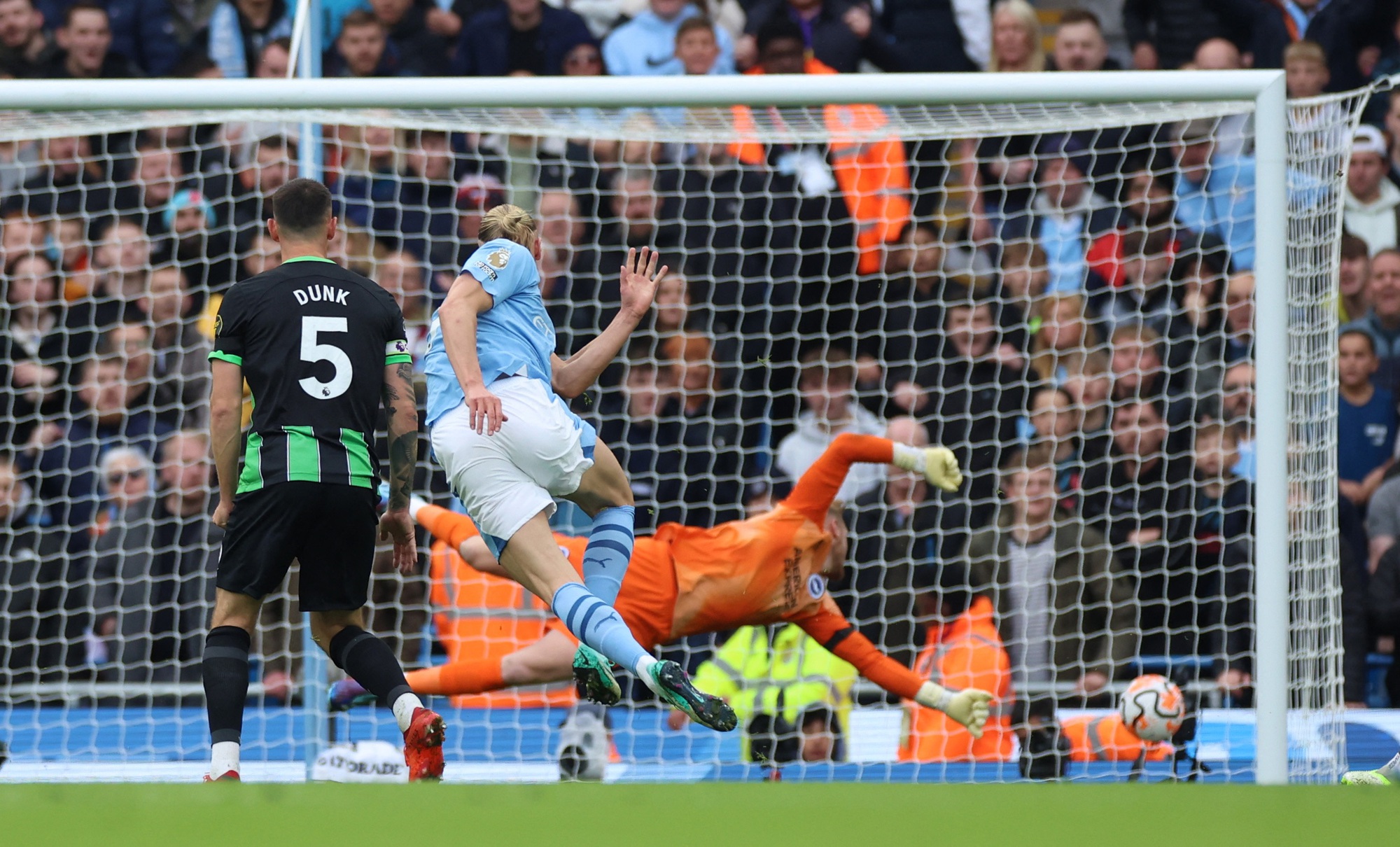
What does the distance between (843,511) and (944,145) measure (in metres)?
1.66

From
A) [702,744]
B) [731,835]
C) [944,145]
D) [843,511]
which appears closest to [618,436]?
[843,511]

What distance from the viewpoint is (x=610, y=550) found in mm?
4902

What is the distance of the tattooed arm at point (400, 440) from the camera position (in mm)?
4613

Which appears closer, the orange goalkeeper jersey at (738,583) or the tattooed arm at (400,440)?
the tattooed arm at (400,440)

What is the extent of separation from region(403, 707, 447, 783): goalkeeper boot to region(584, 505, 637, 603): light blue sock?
743 millimetres

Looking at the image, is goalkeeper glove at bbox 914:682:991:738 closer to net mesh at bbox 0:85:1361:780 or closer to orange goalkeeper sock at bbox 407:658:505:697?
net mesh at bbox 0:85:1361:780

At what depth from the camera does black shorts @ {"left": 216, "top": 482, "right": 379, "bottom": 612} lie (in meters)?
4.36

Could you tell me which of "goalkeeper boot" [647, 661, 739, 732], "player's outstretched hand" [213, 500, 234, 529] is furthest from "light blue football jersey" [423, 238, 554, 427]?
"goalkeeper boot" [647, 661, 739, 732]

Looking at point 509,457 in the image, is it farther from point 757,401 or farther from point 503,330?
point 757,401

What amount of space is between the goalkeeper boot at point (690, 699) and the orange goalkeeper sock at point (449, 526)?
190 centimetres

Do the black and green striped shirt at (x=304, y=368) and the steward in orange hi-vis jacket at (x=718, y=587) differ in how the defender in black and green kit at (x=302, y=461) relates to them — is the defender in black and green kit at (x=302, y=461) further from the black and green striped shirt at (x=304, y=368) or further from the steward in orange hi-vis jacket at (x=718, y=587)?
the steward in orange hi-vis jacket at (x=718, y=587)

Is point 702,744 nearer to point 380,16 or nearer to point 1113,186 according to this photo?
point 1113,186

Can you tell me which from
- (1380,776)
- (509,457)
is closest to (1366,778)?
(1380,776)

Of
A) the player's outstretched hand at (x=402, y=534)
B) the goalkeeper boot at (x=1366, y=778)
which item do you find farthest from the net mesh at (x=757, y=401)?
the player's outstretched hand at (x=402, y=534)
